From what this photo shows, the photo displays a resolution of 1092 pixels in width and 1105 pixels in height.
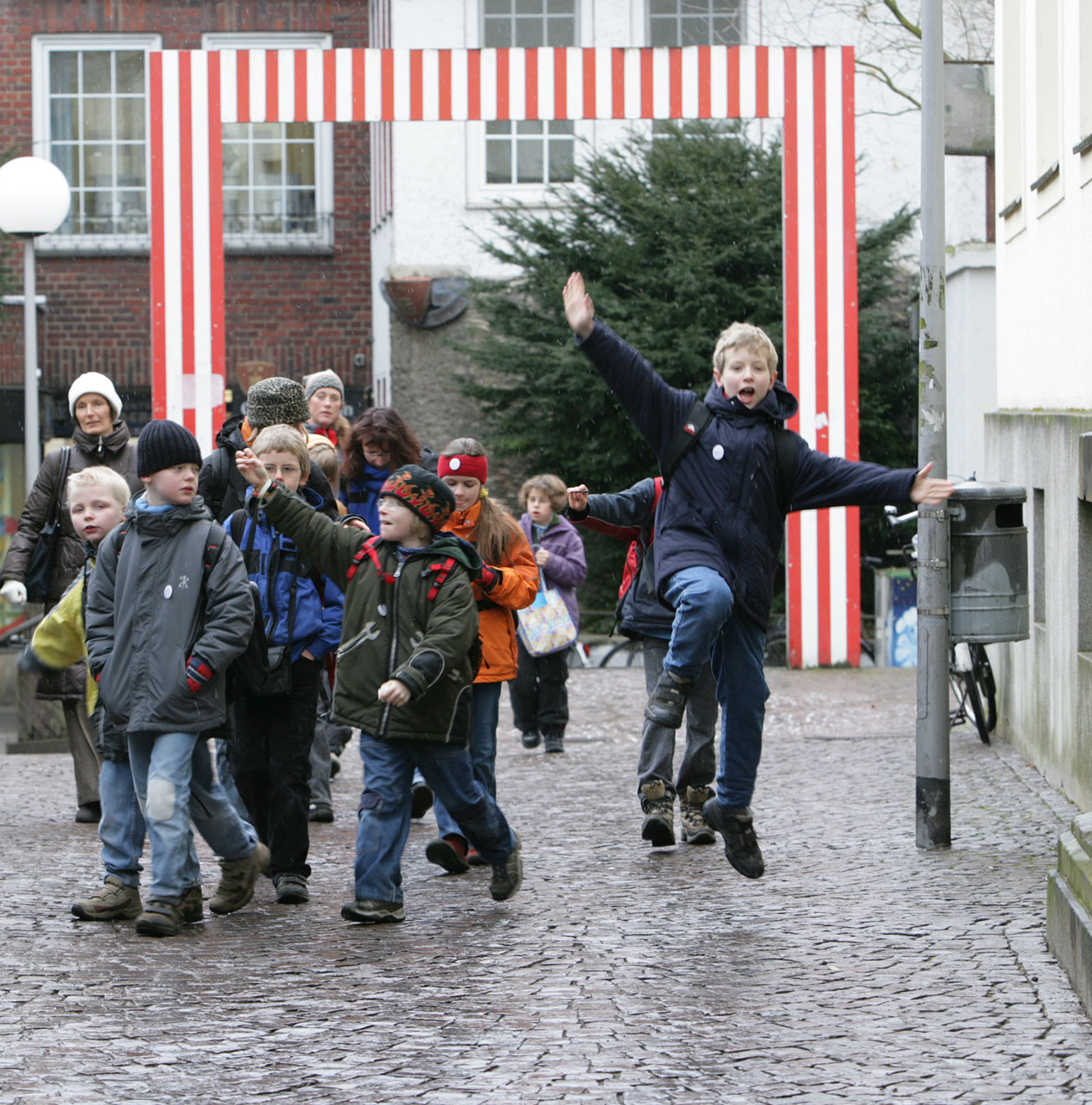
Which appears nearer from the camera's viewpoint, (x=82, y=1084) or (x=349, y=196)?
(x=82, y=1084)

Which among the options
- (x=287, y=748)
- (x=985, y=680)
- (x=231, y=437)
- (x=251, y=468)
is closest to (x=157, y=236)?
(x=985, y=680)

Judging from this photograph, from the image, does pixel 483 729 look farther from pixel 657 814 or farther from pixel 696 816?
pixel 696 816

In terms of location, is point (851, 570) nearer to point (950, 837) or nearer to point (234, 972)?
point (950, 837)

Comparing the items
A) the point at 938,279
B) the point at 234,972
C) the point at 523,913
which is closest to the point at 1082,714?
the point at 938,279

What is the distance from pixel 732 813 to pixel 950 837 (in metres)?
1.30

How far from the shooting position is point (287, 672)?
678 centimetres

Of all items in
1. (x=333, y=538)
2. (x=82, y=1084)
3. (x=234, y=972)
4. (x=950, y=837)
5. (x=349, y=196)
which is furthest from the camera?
(x=349, y=196)

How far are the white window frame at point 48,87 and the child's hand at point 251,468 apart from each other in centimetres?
1864

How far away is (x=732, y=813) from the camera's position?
674 cm

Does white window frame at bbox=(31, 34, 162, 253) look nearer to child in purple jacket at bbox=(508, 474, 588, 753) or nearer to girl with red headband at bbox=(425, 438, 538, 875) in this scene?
child in purple jacket at bbox=(508, 474, 588, 753)

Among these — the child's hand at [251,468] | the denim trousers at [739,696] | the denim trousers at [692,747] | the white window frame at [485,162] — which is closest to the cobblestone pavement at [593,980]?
the denim trousers at [692,747]

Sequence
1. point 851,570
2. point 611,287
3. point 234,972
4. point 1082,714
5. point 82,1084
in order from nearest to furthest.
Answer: point 82,1084
point 234,972
point 1082,714
point 851,570
point 611,287

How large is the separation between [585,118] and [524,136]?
8.04 m

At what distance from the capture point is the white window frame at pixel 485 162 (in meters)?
22.4
